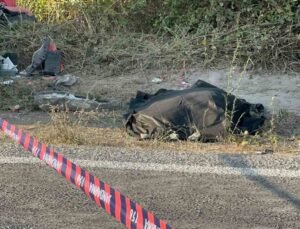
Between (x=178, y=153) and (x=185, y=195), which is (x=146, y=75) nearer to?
(x=178, y=153)

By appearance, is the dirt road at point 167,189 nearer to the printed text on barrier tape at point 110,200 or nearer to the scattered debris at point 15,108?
the printed text on barrier tape at point 110,200

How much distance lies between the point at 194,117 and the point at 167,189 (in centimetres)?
183

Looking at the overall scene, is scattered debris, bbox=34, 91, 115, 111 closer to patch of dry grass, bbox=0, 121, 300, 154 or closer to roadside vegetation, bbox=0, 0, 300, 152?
roadside vegetation, bbox=0, 0, 300, 152

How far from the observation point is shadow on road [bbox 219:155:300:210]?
4.34 m

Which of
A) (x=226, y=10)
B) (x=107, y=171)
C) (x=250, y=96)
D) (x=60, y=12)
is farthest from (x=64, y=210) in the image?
(x=60, y=12)

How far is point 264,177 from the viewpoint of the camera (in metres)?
4.76

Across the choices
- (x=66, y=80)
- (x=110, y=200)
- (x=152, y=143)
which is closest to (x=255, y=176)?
(x=152, y=143)

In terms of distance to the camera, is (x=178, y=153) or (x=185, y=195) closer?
(x=185, y=195)

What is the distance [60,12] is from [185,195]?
7334mm

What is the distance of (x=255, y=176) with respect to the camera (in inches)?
188

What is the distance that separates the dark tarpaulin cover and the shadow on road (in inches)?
29.2

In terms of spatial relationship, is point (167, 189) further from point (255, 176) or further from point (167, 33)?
point (167, 33)

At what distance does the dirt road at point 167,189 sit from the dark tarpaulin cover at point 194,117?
2.00ft

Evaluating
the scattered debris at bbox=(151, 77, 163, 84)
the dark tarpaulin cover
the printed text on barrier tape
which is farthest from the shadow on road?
the scattered debris at bbox=(151, 77, 163, 84)
